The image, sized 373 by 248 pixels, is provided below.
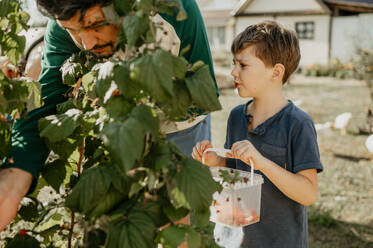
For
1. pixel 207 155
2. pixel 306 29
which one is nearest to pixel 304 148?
pixel 207 155

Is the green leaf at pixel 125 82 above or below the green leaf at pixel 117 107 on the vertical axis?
above

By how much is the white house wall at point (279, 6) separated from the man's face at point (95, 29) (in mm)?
20332

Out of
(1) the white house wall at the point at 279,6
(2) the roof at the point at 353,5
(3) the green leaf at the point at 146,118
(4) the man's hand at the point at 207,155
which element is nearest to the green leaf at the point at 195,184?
(3) the green leaf at the point at 146,118

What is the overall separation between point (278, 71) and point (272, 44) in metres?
0.13

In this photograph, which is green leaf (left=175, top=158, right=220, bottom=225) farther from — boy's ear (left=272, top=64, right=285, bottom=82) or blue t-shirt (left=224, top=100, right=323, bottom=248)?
boy's ear (left=272, top=64, right=285, bottom=82)

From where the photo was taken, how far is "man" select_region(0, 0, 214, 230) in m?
1.43

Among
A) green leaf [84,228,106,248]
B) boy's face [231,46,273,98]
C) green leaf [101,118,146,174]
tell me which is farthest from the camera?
boy's face [231,46,273,98]

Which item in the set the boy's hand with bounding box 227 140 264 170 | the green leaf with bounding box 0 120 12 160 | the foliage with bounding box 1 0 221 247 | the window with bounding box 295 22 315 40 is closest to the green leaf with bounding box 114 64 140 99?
the foliage with bounding box 1 0 221 247

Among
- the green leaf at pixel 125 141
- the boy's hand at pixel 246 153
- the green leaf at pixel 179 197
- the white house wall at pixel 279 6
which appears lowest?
the white house wall at pixel 279 6

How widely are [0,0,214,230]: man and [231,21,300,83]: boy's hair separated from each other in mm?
189

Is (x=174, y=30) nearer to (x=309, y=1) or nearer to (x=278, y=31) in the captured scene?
(x=278, y=31)

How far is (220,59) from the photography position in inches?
854

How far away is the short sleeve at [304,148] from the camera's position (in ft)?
6.15

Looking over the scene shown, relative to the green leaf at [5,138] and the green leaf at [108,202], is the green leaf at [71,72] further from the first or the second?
the green leaf at [108,202]
